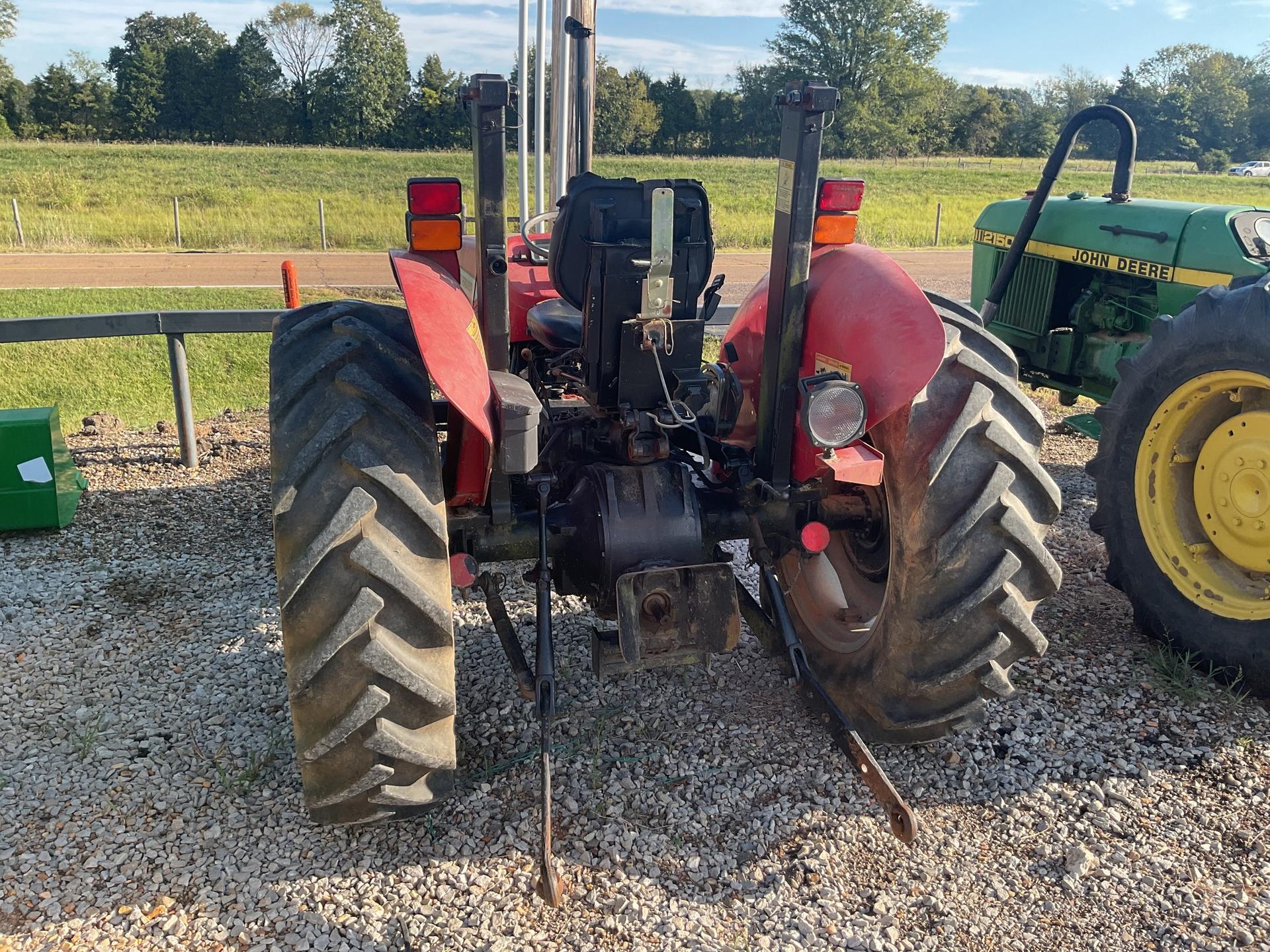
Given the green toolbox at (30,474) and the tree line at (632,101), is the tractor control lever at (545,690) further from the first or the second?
the tree line at (632,101)

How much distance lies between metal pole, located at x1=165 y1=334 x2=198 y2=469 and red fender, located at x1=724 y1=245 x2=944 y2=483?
397 centimetres

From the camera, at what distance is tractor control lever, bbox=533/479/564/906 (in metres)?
2.27

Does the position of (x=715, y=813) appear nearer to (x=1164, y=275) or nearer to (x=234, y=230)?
(x=1164, y=275)

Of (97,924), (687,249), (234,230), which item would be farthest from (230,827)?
(234,230)

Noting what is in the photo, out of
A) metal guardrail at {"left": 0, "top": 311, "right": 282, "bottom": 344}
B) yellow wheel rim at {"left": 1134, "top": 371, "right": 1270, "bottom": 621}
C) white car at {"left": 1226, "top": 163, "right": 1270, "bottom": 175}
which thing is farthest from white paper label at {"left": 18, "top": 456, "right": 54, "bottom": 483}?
white car at {"left": 1226, "top": 163, "right": 1270, "bottom": 175}

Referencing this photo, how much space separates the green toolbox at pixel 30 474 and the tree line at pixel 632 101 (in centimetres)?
3827

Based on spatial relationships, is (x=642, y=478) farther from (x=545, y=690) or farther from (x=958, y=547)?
(x=958, y=547)

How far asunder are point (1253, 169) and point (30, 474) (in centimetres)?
6165

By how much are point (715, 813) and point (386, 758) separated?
39.0 inches

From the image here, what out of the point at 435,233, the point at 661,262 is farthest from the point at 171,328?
the point at 661,262

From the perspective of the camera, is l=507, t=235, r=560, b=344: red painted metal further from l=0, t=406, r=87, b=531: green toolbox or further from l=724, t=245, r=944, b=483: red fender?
l=0, t=406, r=87, b=531: green toolbox

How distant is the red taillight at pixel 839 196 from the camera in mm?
2742

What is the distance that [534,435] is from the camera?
7.94ft

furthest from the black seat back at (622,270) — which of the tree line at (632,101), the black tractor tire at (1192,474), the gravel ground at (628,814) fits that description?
the tree line at (632,101)
